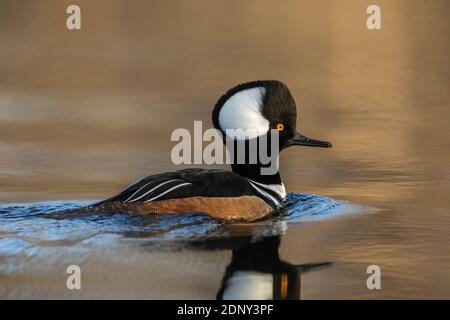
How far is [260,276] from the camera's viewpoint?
6949 mm

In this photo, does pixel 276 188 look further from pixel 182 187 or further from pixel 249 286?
pixel 249 286

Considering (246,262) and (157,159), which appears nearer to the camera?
(246,262)

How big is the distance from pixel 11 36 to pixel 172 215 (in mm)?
10654

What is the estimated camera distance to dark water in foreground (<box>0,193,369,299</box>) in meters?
6.71

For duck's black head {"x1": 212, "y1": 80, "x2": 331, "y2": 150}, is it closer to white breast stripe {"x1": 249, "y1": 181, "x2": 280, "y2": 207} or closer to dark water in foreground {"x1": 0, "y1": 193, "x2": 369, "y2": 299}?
white breast stripe {"x1": 249, "y1": 181, "x2": 280, "y2": 207}

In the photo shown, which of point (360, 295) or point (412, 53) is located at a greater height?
point (412, 53)

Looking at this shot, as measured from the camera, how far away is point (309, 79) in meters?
15.5

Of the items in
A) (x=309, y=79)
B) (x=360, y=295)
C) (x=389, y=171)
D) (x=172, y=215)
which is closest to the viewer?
(x=360, y=295)

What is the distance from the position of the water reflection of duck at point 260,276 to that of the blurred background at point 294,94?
0.16m

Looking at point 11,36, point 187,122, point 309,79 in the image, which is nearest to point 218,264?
point 187,122

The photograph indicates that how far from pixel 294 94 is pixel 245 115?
5.27m

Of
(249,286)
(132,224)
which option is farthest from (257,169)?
(249,286)

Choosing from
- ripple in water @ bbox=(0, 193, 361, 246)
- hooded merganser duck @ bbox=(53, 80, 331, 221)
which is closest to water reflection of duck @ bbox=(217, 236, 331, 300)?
ripple in water @ bbox=(0, 193, 361, 246)

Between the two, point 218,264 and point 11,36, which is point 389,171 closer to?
point 218,264
